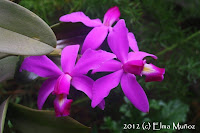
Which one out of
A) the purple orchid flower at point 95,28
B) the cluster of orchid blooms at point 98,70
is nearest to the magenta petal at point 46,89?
the cluster of orchid blooms at point 98,70

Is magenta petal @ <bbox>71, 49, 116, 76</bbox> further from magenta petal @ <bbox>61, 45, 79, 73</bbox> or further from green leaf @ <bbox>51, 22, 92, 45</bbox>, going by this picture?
green leaf @ <bbox>51, 22, 92, 45</bbox>

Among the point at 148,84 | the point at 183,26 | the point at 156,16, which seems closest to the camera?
the point at 148,84

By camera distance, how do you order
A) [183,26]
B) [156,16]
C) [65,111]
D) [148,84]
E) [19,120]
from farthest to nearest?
[183,26]
[156,16]
[148,84]
[19,120]
[65,111]

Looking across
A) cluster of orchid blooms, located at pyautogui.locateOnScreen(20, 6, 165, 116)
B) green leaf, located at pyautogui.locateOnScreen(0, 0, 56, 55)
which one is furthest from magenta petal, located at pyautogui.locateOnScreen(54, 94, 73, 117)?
green leaf, located at pyautogui.locateOnScreen(0, 0, 56, 55)

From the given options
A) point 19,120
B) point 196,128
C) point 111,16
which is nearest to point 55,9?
point 111,16

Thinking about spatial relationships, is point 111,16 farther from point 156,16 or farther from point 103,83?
point 156,16

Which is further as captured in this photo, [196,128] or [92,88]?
[196,128]

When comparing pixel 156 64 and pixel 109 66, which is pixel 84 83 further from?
pixel 156 64

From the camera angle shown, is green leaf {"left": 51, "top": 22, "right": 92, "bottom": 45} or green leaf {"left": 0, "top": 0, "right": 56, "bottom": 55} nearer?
green leaf {"left": 0, "top": 0, "right": 56, "bottom": 55}

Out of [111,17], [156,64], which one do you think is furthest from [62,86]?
[156,64]
